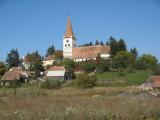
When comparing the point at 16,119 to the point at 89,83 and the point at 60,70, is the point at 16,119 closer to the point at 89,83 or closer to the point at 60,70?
the point at 89,83

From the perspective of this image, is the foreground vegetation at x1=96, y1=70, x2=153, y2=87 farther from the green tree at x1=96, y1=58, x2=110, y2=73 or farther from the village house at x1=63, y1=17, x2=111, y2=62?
the village house at x1=63, y1=17, x2=111, y2=62

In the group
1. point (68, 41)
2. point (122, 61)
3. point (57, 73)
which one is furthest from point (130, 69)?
point (68, 41)

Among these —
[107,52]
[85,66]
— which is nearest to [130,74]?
[85,66]

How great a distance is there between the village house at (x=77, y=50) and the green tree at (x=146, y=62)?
12.7 meters

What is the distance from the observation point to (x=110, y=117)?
9414mm

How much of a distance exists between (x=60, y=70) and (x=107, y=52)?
24.2 meters

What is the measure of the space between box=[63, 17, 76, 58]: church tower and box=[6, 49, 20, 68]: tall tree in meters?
15.8

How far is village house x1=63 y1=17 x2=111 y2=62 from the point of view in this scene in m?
105

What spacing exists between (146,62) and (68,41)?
115 ft

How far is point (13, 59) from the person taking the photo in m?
103

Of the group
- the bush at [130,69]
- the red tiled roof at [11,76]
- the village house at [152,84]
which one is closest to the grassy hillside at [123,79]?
the bush at [130,69]

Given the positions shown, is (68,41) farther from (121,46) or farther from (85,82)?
(85,82)

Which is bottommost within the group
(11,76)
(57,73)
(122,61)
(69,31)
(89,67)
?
(11,76)

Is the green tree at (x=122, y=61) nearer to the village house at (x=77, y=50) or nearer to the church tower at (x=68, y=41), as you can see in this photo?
the village house at (x=77, y=50)
